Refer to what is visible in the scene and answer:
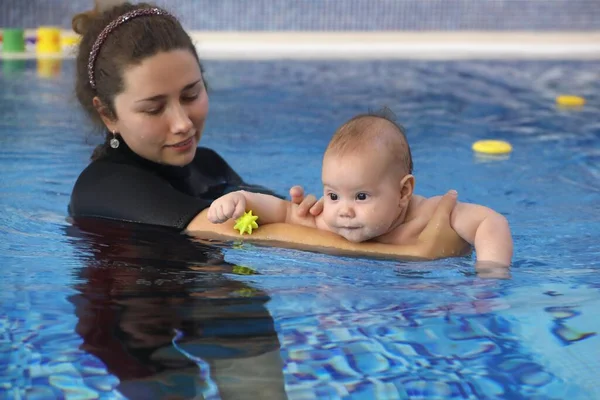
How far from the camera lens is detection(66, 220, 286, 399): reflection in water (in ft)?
7.31

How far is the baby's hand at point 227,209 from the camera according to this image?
9.35ft

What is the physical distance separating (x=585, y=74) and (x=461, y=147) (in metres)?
3.91

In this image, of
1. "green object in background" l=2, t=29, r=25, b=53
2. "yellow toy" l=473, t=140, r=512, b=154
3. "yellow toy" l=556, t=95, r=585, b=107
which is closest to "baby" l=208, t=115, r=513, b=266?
"yellow toy" l=473, t=140, r=512, b=154

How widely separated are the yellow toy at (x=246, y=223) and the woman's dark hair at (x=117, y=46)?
63 cm

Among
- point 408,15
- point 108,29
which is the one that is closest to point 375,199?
point 108,29

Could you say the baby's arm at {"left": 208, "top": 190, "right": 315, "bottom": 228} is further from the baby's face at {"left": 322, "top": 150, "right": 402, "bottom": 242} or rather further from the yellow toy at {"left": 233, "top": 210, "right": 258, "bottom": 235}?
the baby's face at {"left": 322, "top": 150, "right": 402, "bottom": 242}

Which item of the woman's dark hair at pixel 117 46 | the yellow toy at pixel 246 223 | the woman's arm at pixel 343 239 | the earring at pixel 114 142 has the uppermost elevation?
the woman's dark hair at pixel 117 46

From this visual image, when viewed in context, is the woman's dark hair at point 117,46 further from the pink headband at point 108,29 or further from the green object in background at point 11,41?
the green object in background at point 11,41

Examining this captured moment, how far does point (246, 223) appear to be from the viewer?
2.96 metres

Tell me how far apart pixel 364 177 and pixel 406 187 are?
0.65ft

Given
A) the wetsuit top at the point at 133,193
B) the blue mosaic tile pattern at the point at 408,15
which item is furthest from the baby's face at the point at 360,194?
the blue mosaic tile pattern at the point at 408,15

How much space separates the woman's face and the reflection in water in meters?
0.37

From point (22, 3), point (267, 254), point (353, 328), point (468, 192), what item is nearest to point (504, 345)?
point (353, 328)

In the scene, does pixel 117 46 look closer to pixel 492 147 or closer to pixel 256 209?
pixel 256 209
